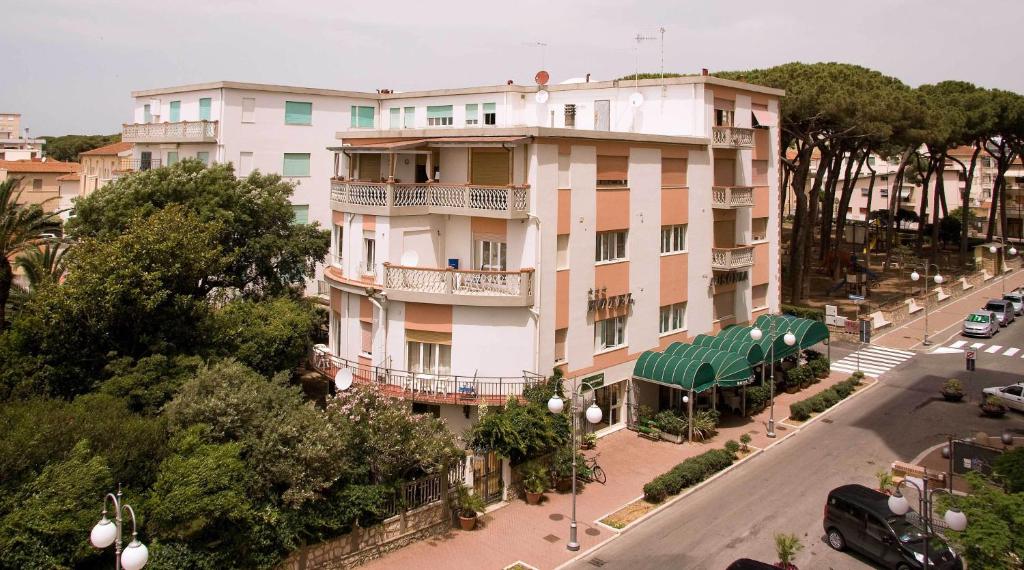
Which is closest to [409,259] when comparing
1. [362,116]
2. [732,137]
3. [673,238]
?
[673,238]

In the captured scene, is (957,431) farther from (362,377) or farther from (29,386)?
(29,386)

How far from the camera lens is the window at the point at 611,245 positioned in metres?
29.6

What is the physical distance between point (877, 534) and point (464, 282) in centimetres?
1443

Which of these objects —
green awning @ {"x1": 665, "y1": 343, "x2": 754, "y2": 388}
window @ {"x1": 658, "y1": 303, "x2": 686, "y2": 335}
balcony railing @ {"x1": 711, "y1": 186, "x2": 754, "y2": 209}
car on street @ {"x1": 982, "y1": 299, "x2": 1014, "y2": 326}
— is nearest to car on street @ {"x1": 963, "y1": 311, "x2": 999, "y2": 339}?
car on street @ {"x1": 982, "y1": 299, "x2": 1014, "y2": 326}

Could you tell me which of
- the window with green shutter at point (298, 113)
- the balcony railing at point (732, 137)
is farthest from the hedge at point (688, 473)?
the window with green shutter at point (298, 113)

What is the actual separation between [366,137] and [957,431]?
25.8 metres

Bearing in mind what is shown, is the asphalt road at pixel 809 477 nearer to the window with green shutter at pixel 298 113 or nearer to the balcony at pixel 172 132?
the window with green shutter at pixel 298 113

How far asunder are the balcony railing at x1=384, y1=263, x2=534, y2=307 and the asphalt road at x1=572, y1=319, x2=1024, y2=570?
8.42 meters

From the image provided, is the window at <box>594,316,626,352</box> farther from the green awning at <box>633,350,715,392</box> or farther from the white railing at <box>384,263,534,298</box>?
the white railing at <box>384,263,534,298</box>

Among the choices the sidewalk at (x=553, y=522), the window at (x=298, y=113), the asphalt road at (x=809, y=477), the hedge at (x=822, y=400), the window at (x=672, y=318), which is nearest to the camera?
the sidewalk at (x=553, y=522)

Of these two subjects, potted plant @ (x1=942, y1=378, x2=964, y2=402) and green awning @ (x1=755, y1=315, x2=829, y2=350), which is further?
green awning @ (x1=755, y1=315, x2=829, y2=350)

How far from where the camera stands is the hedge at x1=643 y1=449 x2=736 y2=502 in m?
24.3

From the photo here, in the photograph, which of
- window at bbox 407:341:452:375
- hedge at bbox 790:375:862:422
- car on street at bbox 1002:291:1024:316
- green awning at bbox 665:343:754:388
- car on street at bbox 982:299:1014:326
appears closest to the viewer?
window at bbox 407:341:452:375

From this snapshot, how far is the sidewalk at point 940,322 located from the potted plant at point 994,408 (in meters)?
12.6
